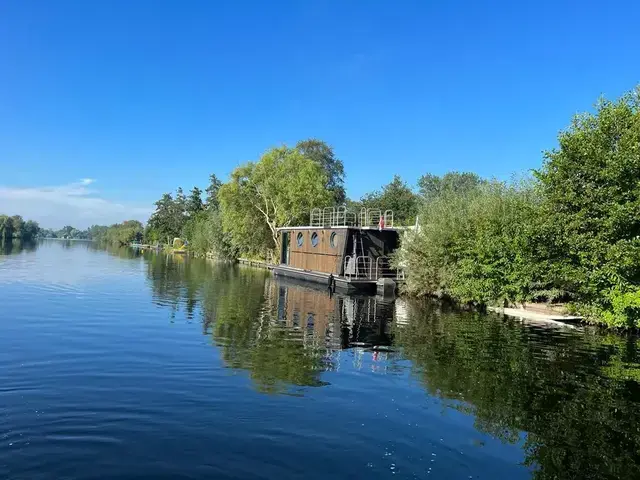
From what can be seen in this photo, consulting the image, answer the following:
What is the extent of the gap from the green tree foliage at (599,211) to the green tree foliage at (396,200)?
3596cm

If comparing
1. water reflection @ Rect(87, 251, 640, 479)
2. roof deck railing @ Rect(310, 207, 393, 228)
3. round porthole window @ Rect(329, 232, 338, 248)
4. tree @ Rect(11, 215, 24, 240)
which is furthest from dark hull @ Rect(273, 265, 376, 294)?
tree @ Rect(11, 215, 24, 240)

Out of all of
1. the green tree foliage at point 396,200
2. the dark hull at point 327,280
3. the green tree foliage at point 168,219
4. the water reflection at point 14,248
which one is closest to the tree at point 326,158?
the green tree foliage at point 396,200

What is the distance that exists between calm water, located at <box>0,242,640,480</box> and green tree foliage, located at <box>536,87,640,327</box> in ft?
6.27

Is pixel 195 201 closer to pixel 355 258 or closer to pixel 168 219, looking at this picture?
pixel 168 219

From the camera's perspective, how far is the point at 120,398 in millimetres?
7969

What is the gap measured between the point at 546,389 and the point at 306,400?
15.7 feet

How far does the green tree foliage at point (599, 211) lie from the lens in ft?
53.1

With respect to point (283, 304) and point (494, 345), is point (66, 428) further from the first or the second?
point (283, 304)

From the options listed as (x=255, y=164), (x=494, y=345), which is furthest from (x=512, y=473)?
(x=255, y=164)

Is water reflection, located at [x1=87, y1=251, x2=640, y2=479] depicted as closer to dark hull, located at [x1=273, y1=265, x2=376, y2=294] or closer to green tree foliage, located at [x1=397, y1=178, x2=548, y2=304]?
green tree foliage, located at [x1=397, y1=178, x2=548, y2=304]

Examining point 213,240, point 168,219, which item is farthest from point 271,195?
point 168,219

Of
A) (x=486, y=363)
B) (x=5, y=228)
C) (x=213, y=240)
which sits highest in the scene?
(x=5, y=228)

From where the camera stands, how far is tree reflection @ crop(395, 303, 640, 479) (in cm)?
661

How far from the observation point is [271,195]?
51812mm
